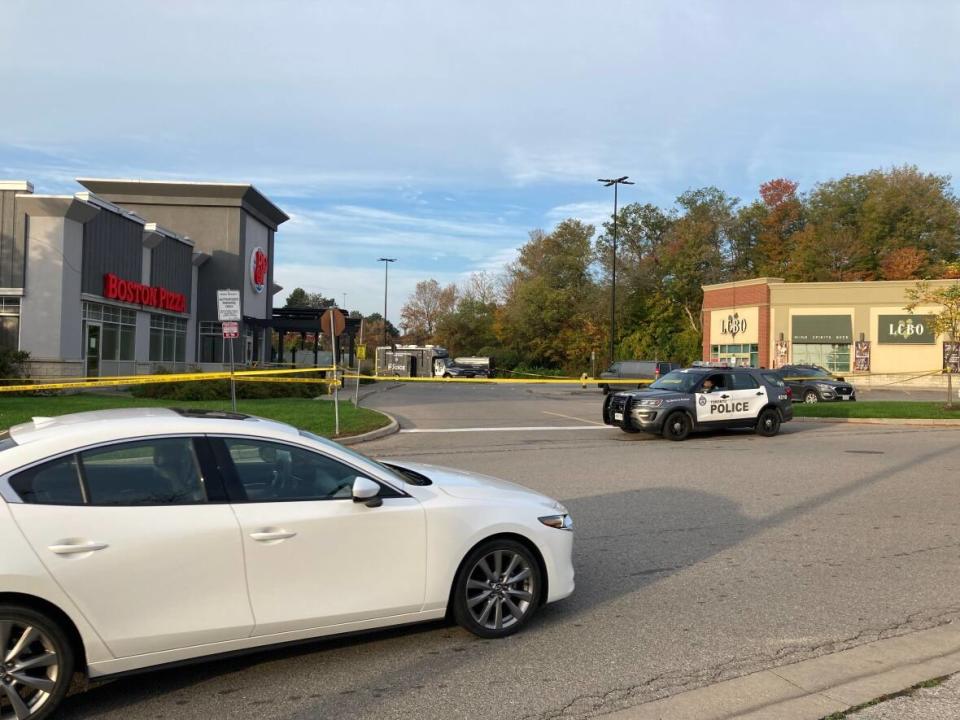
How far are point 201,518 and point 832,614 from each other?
418 cm

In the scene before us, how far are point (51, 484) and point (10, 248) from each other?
95.1 ft

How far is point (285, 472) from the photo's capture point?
15.2ft

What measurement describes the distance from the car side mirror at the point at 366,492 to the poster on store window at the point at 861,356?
50653 millimetres

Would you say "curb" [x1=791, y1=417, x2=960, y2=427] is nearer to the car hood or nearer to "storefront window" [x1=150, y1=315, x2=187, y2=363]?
the car hood

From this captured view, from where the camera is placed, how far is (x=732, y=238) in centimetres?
7556

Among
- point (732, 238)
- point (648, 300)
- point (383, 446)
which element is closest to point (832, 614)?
point (383, 446)

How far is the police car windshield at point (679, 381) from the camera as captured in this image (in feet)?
57.9

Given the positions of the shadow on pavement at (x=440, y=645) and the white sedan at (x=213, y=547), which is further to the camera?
the shadow on pavement at (x=440, y=645)

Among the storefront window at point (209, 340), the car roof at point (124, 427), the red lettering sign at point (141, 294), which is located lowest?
the car roof at point (124, 427)

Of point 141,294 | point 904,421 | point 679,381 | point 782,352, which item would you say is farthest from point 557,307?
point 679,381

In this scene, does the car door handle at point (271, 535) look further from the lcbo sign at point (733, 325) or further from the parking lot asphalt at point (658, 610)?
the lcbo sign at point (733, 325)

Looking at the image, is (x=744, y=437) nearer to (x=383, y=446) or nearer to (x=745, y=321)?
(x=383, y=446)

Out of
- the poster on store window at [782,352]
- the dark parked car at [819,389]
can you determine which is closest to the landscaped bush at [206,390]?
the dark parked car at [819,389]

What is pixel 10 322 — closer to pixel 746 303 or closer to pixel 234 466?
pixel 234 466
